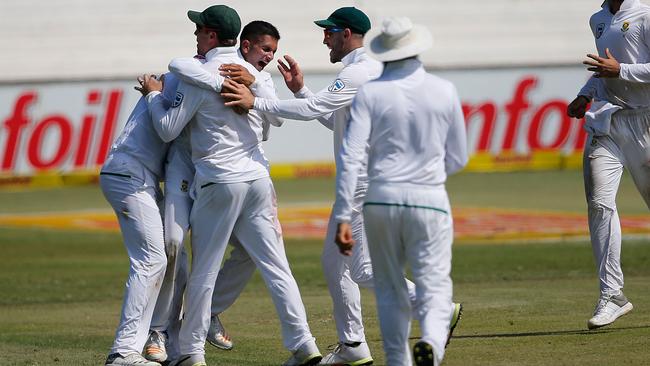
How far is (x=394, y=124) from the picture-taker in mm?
6875

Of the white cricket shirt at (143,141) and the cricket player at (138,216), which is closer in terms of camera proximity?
the cricket player at (138,216)

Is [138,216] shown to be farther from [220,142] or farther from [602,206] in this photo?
[602,206]

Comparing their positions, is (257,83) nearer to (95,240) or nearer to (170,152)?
(170,152)

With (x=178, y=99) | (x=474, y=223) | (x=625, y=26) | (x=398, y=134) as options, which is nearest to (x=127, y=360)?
(x=178, y=99)

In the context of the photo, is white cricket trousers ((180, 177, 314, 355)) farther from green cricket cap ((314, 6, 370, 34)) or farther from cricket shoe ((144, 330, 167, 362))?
green cricket cap ((314, 6, 370, 34))

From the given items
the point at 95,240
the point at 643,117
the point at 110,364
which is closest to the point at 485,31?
the point at 95,240

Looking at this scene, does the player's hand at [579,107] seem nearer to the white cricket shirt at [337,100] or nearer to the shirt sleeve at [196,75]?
the white cricket shirt at [337,100]

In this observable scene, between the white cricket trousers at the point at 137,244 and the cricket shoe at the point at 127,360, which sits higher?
the white cricket trousers at the point at 137,244

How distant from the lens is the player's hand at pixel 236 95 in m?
8.11

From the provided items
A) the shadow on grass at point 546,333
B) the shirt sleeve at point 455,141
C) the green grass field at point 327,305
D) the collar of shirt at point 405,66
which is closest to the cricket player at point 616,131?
the shadow on grass at point 546,333

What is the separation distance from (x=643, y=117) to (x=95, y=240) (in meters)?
11.3

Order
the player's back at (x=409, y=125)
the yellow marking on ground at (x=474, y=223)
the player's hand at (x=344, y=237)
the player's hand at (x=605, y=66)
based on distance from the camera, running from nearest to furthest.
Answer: the player's hand at (x=344, y=237) → the player's back at (x=409, y=125) → the player's hand at (x=605, y=66) → the yellow marking on ground at (x=474, y=223)

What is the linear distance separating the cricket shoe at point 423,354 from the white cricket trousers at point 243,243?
1.68 m

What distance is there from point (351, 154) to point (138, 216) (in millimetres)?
2112
